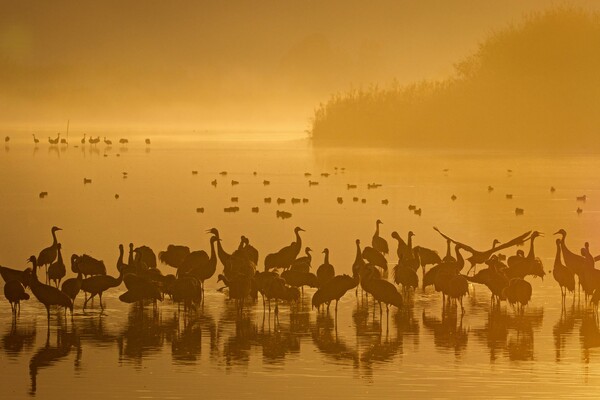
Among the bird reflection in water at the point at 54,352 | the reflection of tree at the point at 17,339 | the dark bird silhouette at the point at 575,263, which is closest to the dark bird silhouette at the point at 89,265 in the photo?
the reflection of tree at the point at 17,339

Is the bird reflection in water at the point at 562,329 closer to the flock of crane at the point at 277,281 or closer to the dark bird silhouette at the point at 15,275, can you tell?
the flock of crane at the point at 277,281

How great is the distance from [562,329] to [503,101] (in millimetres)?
53379

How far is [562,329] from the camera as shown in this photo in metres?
17.6

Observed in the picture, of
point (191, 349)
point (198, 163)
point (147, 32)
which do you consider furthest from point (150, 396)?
point (147, 32)

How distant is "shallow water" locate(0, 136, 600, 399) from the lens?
1497 centimetres

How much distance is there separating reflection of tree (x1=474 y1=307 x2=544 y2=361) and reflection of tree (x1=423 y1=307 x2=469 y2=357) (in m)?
0.24

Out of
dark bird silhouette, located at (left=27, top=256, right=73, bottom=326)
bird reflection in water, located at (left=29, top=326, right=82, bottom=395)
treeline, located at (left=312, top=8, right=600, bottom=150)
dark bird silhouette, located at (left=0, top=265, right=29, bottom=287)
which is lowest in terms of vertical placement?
bird reflection in water, located at (left=29, top=326, right=82, bottom=395)

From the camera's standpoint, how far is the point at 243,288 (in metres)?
18.0

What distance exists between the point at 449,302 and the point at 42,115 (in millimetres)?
100001

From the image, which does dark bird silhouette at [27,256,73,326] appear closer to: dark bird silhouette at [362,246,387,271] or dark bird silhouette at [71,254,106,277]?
dark bird silhouette at [71,254,106,277]

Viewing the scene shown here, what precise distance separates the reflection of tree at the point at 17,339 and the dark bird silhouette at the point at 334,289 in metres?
3.56

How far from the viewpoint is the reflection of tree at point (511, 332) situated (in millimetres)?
16438

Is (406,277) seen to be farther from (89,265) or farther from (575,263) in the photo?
(89,265)

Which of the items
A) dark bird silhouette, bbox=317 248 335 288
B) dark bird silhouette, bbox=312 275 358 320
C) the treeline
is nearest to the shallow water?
dark bird silhouette, bbox=312 275 358 320
